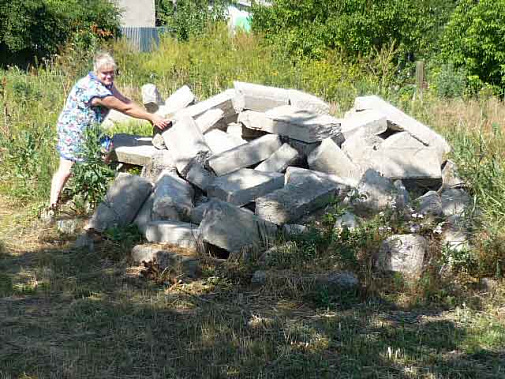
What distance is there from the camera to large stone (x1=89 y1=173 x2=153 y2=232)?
20.8 ft

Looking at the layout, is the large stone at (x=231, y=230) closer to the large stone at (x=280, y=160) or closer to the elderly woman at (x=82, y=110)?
the large stone at (x=280, y=160)

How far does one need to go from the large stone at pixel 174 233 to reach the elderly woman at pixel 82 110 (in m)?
1.39

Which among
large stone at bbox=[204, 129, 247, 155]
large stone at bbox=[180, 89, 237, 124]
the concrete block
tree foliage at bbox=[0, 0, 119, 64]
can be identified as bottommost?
tree foliage at bbox=[0, 0, 119, 64]

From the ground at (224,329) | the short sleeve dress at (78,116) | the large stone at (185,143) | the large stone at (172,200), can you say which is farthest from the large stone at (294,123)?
the ground at (224,329)

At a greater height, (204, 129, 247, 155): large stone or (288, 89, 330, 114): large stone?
(288, 89, 330, 114): large stone

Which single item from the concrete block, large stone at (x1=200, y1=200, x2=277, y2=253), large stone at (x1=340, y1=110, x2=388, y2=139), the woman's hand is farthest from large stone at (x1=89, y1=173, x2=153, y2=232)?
large stone at (x1=340, y1=110, x2=388, y2=139)

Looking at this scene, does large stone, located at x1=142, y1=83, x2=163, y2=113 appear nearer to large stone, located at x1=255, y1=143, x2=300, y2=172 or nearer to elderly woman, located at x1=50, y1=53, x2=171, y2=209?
elderly woman, located at x1=50, y1=53, x2=171, y2=209

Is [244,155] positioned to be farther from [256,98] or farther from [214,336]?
[214,336]

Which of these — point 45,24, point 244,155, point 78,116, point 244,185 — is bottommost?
point 45,24

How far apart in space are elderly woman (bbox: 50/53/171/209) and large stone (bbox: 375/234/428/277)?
3080mm

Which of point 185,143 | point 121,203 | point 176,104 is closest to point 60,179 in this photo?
point 121,203

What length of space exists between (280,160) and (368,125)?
1.14m

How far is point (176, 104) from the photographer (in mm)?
7996

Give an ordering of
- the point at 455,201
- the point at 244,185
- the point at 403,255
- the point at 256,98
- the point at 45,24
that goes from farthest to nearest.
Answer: the point at 45,24 → the point at 256,98 → the point at 244,185 → the point at 455,201 → the point at 403,255
